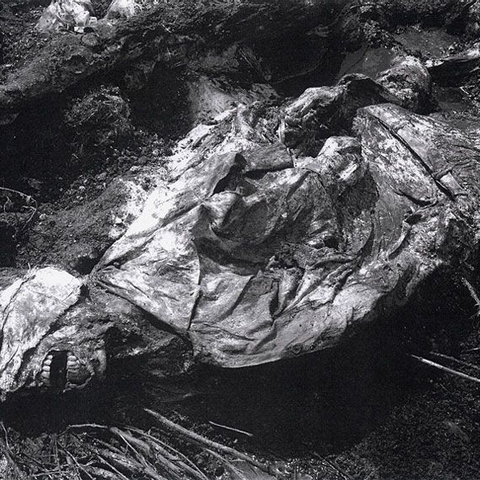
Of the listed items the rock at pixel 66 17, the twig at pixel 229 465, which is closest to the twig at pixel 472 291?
the twig at pixel 229 465

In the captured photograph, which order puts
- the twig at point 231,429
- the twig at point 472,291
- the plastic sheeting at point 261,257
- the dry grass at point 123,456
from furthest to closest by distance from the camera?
1. the twig at point 472,291
2. the twig at point 231,429
3. the plastic sheeting at point 261,257
4. the dry grass at point 123,456

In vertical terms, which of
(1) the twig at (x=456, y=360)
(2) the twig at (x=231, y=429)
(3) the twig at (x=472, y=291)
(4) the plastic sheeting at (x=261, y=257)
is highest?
(4) the plastic sheeting at (x=261, y=257)

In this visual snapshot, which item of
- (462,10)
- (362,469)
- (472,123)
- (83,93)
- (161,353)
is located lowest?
(362,469)

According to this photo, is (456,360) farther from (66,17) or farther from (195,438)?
(66,17)

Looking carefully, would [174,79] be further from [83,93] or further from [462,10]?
[462,10]

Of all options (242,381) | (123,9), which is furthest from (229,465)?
(123,9)

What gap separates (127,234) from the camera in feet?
10.2

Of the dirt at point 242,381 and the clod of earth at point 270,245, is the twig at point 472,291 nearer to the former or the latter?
the dirt at point 242,381

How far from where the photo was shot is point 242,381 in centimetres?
299

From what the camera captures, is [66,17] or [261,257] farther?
[66,17]

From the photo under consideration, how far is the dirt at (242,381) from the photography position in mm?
2936

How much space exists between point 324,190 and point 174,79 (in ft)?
4.15

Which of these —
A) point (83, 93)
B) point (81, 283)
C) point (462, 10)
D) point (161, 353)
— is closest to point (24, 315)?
point (81, 283)

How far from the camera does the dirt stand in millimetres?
2936
